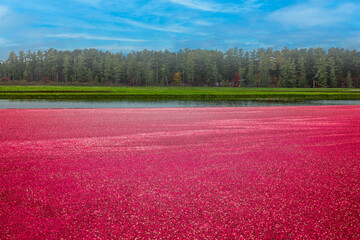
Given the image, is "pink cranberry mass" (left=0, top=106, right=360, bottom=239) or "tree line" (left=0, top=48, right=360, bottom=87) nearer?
"pink cranberry mass" (left=0, top=106, right=360, bottom=239)

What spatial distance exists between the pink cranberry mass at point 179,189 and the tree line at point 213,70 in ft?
352

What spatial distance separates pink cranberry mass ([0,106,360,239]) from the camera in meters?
4.20

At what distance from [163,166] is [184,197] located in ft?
7.23

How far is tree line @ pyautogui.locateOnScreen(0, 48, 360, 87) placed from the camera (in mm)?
112875

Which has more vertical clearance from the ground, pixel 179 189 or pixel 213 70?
pixel 213 70

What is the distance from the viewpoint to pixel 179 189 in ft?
18.9

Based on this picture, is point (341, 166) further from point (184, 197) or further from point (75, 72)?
point (75, 72)

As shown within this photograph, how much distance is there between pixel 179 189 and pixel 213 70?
11773 cm

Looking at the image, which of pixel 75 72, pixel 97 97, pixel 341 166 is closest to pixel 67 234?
pixel 341 166

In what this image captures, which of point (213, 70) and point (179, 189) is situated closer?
point (179, 189)

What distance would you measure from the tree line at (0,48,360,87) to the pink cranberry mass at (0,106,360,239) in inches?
4219

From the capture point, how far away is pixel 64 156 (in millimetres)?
8570

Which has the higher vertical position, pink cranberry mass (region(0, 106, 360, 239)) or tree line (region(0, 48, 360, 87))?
tree line (region(0, 48, 360, 87))

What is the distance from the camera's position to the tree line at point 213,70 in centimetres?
11288
